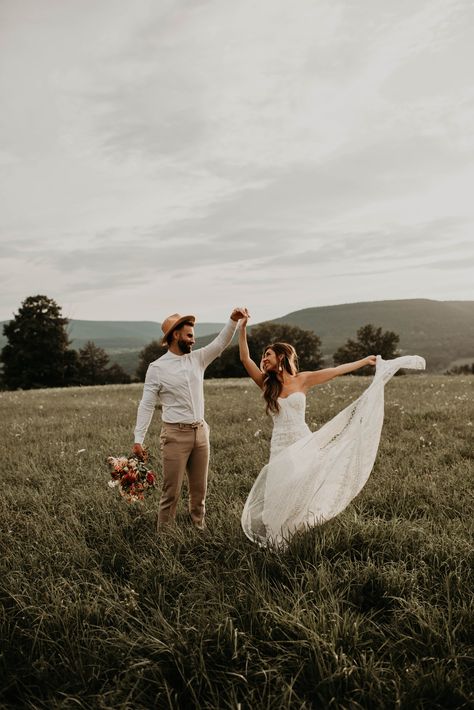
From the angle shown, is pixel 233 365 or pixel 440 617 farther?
pixel 233 365

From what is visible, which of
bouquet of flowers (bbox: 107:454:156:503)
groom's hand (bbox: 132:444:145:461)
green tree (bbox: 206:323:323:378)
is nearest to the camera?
bouquet of flowers (bbox: 107:454:156:503)

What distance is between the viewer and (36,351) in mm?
60531

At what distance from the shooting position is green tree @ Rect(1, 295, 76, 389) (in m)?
59.5

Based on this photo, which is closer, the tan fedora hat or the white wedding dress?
the white wedding dress

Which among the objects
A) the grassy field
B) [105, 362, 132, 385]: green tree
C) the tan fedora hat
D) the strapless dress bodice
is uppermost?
the tan fedora hat


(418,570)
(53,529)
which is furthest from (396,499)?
(53,529)

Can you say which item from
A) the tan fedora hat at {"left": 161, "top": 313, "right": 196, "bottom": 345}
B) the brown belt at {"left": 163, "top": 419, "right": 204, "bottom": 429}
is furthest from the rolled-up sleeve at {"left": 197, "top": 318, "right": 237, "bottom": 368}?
the brown belt at {"left": 163, "top": 419, "right": 204, "bottom": 429}

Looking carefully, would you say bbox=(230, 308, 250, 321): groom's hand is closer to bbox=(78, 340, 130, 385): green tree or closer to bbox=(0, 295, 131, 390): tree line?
bbox=(0, 295, 131, 390): tree line

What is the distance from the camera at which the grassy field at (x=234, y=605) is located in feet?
9.78

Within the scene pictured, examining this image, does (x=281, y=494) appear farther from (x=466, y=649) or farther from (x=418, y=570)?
(x=466, y=649)

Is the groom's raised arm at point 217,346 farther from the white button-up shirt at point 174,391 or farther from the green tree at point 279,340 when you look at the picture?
the green tree at point 279,340

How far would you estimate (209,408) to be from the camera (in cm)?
1516

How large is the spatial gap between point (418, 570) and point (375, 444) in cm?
147

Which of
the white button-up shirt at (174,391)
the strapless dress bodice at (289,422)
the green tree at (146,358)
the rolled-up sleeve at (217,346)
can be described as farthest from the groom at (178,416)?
the green tree at (146,358)
